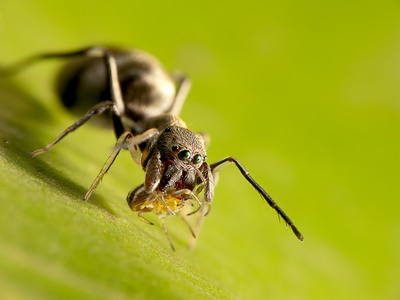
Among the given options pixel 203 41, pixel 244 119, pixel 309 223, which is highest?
pixel 203 41

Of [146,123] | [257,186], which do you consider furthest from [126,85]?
[257,186]

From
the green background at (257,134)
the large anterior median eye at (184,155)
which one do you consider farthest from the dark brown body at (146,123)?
the green background at (257,134)

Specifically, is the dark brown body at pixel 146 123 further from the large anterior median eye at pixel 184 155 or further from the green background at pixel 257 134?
the green background at pixel 257 134

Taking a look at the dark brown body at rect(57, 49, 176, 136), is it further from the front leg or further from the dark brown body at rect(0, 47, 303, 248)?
the front leg

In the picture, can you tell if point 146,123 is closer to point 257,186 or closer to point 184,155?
point 184,155

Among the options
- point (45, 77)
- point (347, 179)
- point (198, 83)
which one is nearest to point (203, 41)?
point (198, 83)

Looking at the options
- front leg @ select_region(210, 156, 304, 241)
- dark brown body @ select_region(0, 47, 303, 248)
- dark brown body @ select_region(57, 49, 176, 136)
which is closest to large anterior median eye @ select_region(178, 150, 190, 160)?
dark brown body @ select_region(0, 47, 303, 248)

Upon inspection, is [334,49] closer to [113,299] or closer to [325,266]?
[325,266]

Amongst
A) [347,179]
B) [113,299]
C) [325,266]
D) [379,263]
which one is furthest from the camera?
[347,179]
